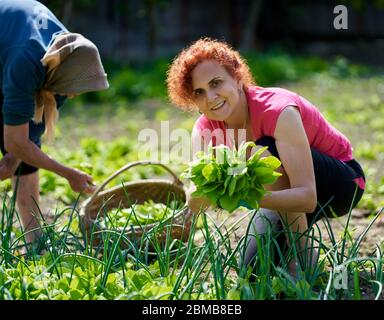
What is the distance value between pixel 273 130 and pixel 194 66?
436 mm

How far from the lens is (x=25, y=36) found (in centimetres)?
341

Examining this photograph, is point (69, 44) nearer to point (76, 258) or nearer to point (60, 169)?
point (60, 169)

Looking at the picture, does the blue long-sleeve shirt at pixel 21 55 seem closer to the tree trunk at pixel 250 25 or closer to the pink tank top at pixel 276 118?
the pink tank top at pixel 276 118

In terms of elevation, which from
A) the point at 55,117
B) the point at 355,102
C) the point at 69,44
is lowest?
the point at 355,102

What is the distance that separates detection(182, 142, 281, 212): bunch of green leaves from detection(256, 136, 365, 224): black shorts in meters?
0.62

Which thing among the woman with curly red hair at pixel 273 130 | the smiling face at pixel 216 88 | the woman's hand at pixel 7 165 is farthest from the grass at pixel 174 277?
the woman's hand at pixel 7 165

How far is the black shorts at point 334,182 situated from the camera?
3236 mm

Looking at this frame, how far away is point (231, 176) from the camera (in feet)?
8.05

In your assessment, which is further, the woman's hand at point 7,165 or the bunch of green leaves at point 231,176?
the woman's hand at point 7,165

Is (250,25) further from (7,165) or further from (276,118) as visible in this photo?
(276,118)

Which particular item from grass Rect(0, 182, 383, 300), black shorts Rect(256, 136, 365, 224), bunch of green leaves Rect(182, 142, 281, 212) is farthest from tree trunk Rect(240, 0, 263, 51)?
bunch of green leaves Rect(182, 142, 281, 212)

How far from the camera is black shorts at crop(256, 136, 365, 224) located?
A: 324cm

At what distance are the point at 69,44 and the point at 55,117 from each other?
19.5 inches
